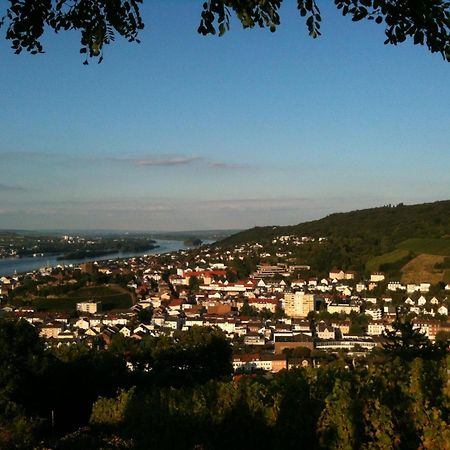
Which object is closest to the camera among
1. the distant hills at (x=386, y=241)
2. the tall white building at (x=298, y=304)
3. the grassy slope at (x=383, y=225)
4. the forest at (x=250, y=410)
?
the forest at (x=250, y=410)

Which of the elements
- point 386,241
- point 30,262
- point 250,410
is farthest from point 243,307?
point 30,262

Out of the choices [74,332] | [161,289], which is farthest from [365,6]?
[161,289]

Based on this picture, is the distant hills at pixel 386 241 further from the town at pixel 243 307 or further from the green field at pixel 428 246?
the town at pixel 243 307

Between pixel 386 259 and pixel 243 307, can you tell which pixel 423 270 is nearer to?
pixel 386 259

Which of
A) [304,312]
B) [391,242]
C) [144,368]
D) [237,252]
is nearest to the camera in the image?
[144,368]

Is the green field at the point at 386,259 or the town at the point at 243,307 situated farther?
the green field at the point at 386,259

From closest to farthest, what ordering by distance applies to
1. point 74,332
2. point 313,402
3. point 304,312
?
point 313,402
point 74,332
point 304,312

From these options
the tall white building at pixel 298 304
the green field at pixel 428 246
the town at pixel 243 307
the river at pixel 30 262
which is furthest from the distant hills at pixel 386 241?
the river at pixel 30 262

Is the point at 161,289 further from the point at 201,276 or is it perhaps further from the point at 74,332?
the point at 74,332

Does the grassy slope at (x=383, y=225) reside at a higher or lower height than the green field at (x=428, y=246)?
higher
